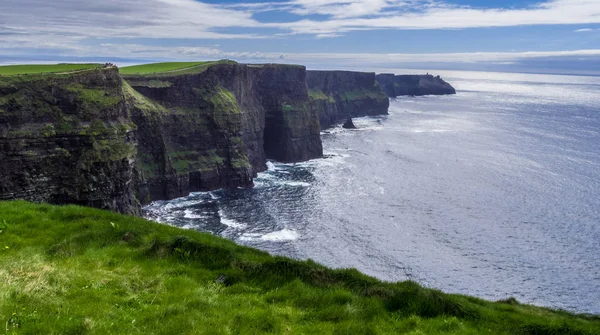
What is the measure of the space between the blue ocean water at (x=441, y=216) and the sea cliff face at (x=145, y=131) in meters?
6.51

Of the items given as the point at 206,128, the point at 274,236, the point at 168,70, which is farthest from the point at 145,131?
the point at 274,236

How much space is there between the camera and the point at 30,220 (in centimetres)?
2025

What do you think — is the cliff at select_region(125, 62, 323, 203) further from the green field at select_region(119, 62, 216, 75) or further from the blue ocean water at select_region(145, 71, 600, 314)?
the green field at select_region(119, 62, 216, 75)

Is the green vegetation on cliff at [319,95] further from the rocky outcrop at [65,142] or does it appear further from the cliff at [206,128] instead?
the rocky outcrop at [65,142]

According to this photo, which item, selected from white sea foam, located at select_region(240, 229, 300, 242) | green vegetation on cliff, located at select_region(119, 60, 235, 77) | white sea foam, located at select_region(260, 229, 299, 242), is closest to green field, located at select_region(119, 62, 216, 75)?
green vegetation on cliff, located at select_region(119, 60, 235, 77)

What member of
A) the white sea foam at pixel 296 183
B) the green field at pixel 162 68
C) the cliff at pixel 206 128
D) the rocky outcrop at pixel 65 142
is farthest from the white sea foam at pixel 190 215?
the green field at pixel 162 68

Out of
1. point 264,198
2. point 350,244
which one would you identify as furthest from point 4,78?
point 350,244

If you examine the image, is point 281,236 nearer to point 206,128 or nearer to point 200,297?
point 206,128

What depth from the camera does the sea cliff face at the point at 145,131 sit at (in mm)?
55500

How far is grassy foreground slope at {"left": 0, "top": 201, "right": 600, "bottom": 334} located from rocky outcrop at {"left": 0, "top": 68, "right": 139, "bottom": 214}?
4261cm

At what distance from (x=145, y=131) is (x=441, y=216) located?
57.4 m

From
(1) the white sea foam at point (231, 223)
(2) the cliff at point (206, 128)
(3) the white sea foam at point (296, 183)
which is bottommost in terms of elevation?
(1) the white sea foam at point (231, 223)

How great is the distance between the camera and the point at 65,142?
5750 centimetres

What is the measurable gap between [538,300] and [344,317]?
4506cm
